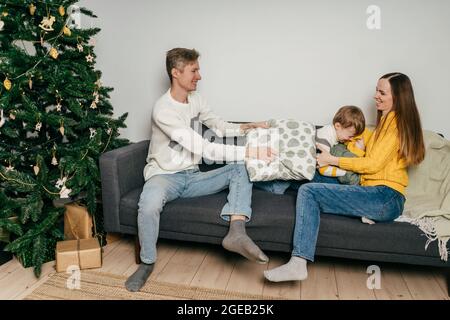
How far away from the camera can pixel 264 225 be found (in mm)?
1976

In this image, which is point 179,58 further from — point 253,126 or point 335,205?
point 335,205

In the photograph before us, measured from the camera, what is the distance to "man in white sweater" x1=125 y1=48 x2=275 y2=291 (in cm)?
198

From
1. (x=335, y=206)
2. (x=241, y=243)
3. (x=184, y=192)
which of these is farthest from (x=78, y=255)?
(x=335, y=206)

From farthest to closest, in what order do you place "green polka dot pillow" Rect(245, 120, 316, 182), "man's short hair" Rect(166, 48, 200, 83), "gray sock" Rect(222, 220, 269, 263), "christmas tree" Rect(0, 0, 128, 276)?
"man's short hair" Rect(166, 48, 200, 83), "green polka dot pillow" Rect(245, 120, 316, 182), "christmas tree" Rect(0, 0, 128, 276), "gray sock" Rect(222, 220, 269, 263)

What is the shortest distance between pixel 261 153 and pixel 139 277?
94cm

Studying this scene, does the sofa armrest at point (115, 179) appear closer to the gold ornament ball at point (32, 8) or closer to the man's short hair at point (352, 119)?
the gold ornament ball at point (32, 8)

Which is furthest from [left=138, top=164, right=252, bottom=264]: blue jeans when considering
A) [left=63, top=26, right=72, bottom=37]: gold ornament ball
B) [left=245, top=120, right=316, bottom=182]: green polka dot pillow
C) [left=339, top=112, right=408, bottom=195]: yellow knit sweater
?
[left=63, top=26, right=72, bottom=37]: gold ornament ball

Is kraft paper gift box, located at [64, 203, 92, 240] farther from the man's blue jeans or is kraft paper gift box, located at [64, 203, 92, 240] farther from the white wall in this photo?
the man's blue jeans

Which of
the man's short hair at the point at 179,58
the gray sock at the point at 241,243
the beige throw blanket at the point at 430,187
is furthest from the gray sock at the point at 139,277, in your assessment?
the beige throw blanket at the point at 430,187

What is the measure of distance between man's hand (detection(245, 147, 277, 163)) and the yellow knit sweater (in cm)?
42

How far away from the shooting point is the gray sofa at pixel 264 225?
6.13ft

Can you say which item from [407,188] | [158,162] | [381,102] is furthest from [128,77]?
[407,188]

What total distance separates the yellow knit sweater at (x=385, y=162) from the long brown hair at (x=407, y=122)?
0.10ft
